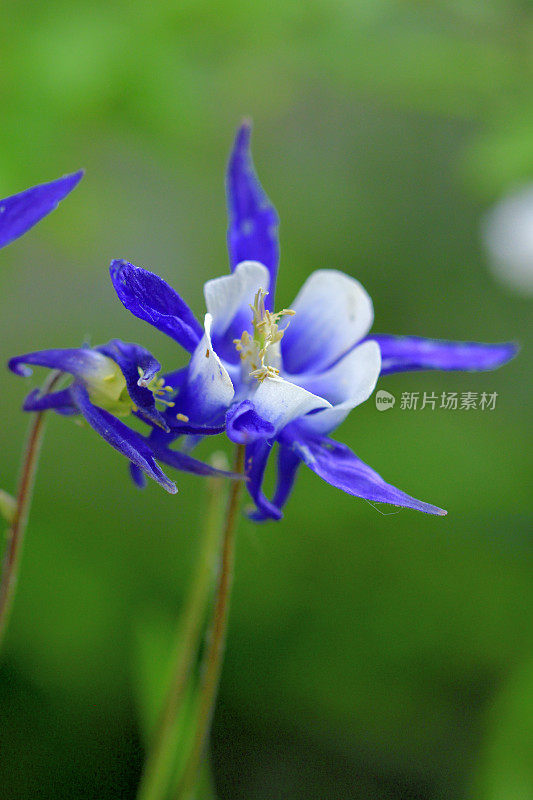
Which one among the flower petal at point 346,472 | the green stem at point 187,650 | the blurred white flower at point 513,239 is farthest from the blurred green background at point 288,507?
the flower petal at point 346,472

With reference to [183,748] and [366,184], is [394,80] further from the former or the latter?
[183,748]

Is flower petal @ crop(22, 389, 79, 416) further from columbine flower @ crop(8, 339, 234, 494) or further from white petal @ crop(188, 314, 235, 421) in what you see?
white petal @ crop(188, 314, 235, 421)

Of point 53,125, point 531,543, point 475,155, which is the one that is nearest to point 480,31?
point 475,155

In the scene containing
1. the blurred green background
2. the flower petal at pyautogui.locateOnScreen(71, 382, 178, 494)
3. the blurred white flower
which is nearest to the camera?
the flower petal at pyautogui.locateOnScreen(71, 382, 178, 494)

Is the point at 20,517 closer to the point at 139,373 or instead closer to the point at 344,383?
the point at 139,373

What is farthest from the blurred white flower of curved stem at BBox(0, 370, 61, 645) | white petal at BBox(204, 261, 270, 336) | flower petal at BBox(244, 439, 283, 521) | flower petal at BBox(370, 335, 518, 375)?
curved stem at BBox(0, 370, 61, 645)

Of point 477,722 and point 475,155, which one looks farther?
point 477,722

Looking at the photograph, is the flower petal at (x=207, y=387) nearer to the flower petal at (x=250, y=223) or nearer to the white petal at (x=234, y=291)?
the white petal at (x=234, y=291)
